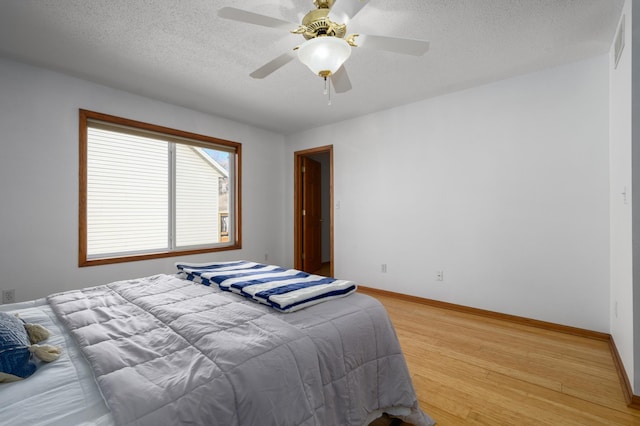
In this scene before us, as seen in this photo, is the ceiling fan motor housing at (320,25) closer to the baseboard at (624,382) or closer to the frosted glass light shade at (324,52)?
the frosted glass light shade at (324,52)

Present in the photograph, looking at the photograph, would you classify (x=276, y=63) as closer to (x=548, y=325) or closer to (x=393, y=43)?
(x=393, y=43)

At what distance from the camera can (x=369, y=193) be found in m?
4.05

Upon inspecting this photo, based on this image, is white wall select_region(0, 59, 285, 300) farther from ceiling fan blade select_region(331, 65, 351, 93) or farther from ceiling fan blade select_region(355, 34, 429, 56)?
ceiling fan blade select_region(355, 34, 429, 56)

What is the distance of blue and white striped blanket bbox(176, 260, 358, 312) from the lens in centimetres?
147

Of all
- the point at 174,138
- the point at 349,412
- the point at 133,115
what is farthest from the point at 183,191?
the point at 349,412

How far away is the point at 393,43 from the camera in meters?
1.70

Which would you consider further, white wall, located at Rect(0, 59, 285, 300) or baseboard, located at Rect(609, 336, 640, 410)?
white wall, located at Rect(0, 59, 285, 300)

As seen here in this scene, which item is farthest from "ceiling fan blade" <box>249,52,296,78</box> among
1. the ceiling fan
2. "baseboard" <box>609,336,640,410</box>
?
"baseboard" <box>609,336,640,410</box>

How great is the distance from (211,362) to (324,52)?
5.08 ft

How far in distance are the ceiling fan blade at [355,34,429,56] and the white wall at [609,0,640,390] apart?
125 centimetres

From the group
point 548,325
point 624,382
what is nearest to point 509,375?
point 624,382

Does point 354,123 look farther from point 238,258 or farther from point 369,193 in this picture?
point 238,258

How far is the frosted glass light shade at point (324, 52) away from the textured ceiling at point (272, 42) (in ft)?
1.71

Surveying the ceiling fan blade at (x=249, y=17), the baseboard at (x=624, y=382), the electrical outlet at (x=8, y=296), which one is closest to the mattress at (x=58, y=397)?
the ceiling fan blade at (x=249, y=17)
